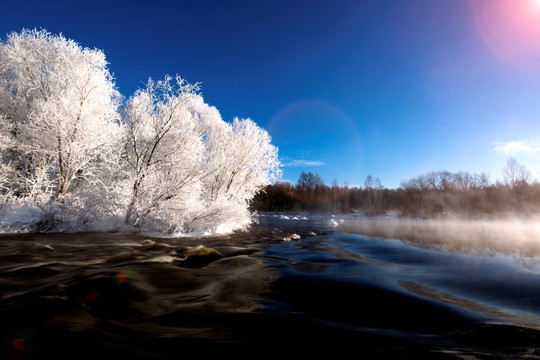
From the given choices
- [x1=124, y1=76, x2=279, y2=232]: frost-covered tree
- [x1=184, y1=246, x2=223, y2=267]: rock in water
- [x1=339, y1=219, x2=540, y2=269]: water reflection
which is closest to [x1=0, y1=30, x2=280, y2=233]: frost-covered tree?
[x1=124, y1=76, x2=279, y2=232]: frost-covered tree

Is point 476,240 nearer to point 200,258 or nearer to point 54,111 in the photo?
point 200,258

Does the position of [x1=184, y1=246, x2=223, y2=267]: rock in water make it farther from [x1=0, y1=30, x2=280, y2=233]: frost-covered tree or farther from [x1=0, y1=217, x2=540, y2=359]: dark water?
[x1=0, y1=30, x2=280, y2=233]: frost-covered tree

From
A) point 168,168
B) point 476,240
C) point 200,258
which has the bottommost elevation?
point 200,258

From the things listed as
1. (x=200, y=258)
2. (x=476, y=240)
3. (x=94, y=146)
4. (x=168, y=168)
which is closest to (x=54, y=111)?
(x=94, y=146)

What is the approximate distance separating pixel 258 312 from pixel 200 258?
3.47 m

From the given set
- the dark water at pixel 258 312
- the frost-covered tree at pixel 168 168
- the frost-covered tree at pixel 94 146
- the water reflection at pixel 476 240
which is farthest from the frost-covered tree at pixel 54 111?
the water reflection at pixel 476 240

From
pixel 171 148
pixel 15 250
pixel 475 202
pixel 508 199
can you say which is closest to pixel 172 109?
pixel 171 148

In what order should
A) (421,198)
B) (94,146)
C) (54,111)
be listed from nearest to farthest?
(54,111)
(94,146)
(421,198)

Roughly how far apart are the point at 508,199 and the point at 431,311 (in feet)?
202

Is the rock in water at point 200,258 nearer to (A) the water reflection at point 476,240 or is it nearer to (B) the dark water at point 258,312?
(B) the dark water at point 258,312

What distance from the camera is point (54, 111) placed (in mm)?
11430

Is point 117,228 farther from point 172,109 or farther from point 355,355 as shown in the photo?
point 355,355

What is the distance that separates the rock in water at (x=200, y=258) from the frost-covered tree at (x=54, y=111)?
30.1 feet

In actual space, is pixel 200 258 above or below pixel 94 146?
below
